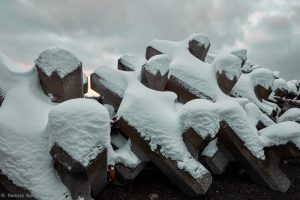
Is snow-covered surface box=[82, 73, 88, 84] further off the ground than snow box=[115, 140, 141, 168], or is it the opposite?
snow-covered surface box=[82, 73, 88, 84]

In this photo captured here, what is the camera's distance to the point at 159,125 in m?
2.42

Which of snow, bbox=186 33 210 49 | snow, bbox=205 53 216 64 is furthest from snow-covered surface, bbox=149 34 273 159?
snow, bbox=205 53 216 64

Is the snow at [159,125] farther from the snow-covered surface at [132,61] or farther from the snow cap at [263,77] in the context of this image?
the snow cap at [263,77]

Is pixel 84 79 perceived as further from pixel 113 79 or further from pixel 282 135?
pixel 282 135

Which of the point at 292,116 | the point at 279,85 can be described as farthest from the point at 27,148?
the point at 279,85

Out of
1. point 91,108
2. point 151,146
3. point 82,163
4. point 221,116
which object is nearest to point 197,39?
point 221,116

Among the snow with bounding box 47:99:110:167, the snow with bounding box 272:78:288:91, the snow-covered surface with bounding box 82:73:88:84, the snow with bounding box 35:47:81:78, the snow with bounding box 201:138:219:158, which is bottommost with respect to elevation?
the snow with bounding box 272:78:288:91

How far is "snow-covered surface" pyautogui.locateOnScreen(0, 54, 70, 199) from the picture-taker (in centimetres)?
201

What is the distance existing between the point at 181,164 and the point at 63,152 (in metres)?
0.77

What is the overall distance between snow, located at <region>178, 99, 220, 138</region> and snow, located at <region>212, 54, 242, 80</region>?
885 millimetres

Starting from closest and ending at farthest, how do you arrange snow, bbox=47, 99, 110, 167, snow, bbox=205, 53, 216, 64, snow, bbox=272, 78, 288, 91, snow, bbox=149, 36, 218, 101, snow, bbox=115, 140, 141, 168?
snow, bbox=47, 99, 110, 167 < snow, bbox=115, 140, 141, 168 < snow, bbox=149, 36, 218, 101 < snow, bbox=205, 53, 216, 64 < snow, bbox=272, 78, 288, 91

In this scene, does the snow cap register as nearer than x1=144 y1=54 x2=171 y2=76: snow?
No

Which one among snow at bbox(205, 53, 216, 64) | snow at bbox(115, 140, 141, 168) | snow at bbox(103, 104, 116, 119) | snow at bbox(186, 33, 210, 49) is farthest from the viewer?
snow at bbox(205, 53, 216, 64)

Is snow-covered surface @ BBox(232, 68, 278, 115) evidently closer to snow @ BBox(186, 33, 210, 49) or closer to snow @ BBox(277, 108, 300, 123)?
snow @ BBox(277, 108, 300, 123)
